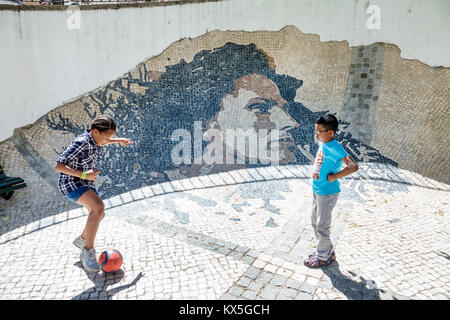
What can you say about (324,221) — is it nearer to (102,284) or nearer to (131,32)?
(102,284)

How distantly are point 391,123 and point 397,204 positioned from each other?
2.51m

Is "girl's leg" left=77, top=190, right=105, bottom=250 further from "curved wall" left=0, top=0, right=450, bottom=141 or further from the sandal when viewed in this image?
"curved wall" left=0, top=0, right=450, bottom=141

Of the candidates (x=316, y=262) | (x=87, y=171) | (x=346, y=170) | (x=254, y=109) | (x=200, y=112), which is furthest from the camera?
(x=254, y=109)

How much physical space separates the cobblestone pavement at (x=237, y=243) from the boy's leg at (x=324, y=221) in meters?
0.17

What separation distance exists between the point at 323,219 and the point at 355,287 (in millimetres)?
641

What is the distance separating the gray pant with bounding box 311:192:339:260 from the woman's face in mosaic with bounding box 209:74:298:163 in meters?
3.88

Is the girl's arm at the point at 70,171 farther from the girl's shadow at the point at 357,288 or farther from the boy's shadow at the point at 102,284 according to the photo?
the girl's shadow at the point at 357,288

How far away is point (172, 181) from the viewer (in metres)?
5.62

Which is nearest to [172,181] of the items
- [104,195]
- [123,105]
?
[104,195]

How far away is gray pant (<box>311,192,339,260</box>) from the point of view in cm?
299

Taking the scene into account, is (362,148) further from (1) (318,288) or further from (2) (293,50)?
(1) (318,288)

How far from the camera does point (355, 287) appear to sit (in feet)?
9.58

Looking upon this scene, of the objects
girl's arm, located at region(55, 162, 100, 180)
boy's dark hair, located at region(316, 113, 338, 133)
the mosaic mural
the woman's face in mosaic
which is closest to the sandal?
boy's dark hair, located at region(316, 113, 338, 133)

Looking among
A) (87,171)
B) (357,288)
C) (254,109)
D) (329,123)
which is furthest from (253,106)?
(357,288)
